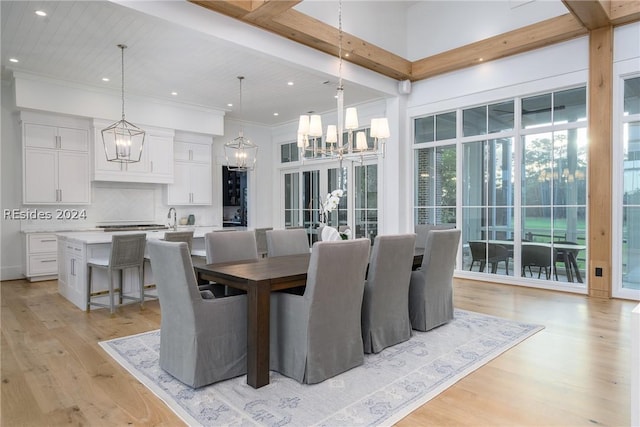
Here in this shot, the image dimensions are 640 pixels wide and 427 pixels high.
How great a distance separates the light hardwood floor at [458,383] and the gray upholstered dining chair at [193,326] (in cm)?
27

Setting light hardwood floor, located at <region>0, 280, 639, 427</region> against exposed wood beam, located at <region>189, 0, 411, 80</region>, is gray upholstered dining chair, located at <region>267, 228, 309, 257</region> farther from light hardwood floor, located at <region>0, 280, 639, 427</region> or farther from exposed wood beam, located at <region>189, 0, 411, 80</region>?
exposed wood beam, located at <region>189, 0, 411, 80</region>

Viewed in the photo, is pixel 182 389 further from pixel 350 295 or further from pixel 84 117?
pixel 84 117

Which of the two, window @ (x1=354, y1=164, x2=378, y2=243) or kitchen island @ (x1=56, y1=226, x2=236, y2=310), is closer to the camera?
kitchen island @ (x1=56, y1=226, x2=236, y2=310)

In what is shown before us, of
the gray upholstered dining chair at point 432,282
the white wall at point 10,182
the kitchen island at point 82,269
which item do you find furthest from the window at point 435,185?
the white wall at point 10,182

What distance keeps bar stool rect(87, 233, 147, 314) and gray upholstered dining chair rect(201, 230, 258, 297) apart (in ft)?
3.94

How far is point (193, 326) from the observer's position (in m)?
2.35

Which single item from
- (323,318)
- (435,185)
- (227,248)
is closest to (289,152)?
(435,185)

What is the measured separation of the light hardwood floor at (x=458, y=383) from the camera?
2.05m

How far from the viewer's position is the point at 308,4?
4.70 metres

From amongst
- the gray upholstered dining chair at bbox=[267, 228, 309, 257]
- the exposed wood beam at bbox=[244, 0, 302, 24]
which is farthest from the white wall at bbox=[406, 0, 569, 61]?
the gray upholstered dining chair at bbox=[267, 228, 309, 257]

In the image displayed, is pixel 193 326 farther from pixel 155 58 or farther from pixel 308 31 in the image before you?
pixel 155 58

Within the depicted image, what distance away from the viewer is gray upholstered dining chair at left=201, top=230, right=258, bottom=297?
333 cm

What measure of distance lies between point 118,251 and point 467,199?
4.81 metres

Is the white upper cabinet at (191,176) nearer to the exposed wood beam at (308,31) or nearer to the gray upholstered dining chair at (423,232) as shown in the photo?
the exposed wood beam at (308,31)
